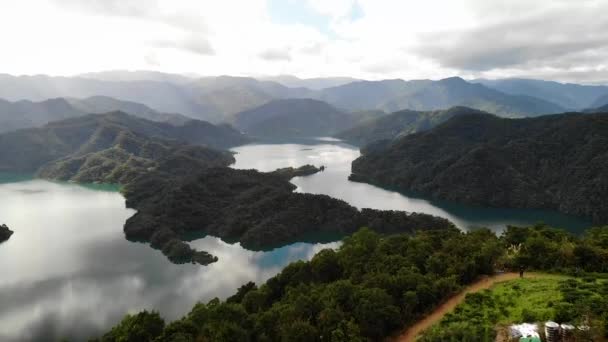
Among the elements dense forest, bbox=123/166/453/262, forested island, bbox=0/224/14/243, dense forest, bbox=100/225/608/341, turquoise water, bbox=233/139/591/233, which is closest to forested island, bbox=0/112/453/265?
dense forest, bbox=123/166/453/262

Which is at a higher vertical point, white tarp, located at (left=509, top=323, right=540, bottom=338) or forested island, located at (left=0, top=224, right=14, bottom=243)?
white tarp, located at (left=509, top=323, right=540, bottom=338)

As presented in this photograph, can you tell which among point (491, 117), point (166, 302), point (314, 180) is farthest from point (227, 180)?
point (491, 117)

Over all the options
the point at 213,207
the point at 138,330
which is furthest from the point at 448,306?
the point at 213,207

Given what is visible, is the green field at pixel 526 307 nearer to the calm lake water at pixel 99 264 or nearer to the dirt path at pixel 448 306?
the dirt path at pixel 448 306

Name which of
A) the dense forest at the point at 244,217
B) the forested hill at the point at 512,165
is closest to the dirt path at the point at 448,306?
the dense forest at the point at 244,217

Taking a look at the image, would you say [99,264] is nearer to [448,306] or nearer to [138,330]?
[138,330]

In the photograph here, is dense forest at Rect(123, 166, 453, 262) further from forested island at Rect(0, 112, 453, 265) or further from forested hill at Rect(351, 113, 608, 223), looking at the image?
forested hill at Rect(351, 113, 608, 223)
